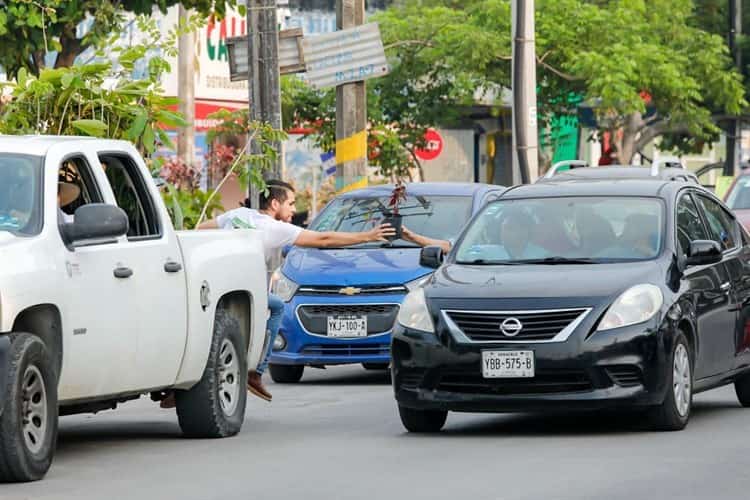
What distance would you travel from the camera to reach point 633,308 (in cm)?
1185

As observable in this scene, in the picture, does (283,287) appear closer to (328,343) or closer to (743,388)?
(328,343)

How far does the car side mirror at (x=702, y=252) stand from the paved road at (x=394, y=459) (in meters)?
1.02

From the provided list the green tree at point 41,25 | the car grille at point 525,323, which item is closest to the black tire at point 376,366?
the green tree at point 41,25

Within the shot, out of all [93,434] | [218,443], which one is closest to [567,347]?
[218,443]

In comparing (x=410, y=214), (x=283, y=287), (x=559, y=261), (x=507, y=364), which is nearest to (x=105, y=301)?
(x=507, y=364)

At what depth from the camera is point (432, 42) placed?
136 feet

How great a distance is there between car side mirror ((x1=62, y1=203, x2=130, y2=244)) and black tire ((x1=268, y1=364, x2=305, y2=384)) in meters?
7.04

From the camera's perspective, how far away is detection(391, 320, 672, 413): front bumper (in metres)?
11.7

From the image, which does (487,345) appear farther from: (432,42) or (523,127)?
(432,42)

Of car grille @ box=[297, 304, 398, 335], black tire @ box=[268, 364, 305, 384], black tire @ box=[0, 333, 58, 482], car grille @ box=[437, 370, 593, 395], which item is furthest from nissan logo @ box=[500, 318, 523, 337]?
black tire @ box=[268, 364, 305, 384]

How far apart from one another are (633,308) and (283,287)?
5702 millimetres

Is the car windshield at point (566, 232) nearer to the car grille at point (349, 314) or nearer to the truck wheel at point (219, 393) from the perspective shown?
the truck wheel at point (219, 393)

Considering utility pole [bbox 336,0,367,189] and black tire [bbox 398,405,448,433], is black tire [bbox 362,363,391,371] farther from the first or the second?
utility pole [bbox 336,0,367,189]

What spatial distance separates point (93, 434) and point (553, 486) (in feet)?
13.9
